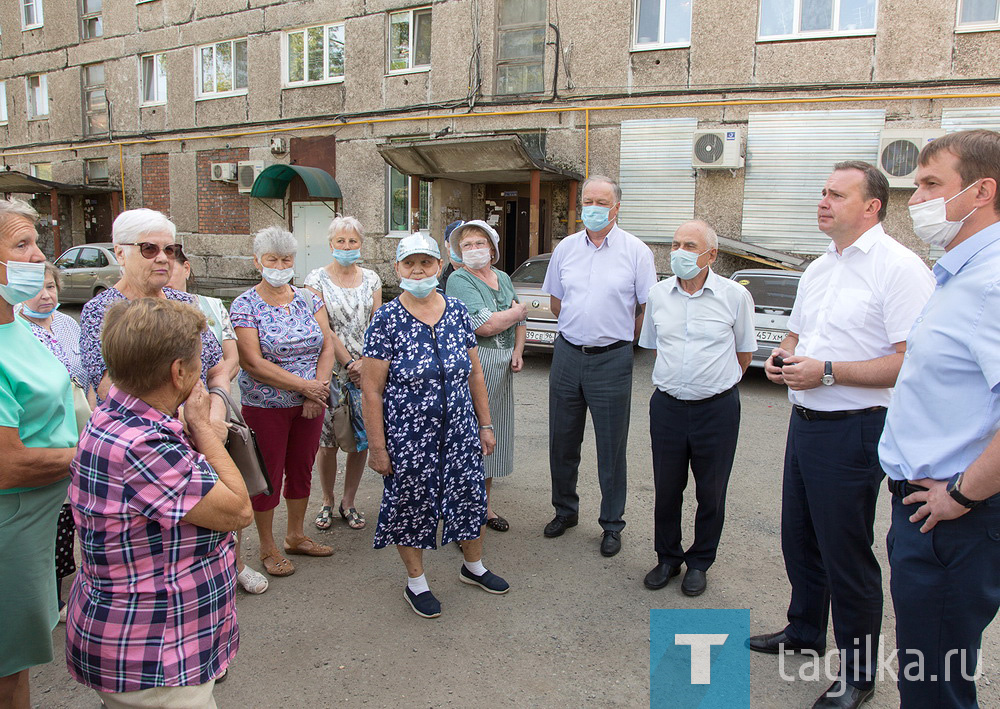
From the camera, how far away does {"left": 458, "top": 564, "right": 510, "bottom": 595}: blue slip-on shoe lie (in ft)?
11.8

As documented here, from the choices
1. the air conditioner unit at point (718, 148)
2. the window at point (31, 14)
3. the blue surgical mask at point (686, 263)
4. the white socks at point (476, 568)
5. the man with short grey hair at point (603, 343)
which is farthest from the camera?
the window at point (31, 14)

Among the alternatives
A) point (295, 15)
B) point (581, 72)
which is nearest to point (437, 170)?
point (581, 72)

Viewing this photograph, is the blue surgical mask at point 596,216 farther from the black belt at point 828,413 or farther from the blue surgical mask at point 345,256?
the black belt at point 828,413

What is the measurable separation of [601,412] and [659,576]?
39.4 inches

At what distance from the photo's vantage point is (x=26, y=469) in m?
2.04

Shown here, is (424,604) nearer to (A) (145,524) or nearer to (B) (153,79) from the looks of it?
(A) (145,524)

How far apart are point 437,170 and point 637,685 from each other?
1214cm

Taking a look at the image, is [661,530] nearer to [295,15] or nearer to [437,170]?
[437,170]

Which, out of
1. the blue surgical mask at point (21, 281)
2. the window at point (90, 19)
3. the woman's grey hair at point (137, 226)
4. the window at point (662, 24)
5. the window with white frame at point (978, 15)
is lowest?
the blue surgical mask at point (21, 281)

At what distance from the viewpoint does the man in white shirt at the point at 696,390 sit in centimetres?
351

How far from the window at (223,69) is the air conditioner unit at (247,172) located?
6.67 feet

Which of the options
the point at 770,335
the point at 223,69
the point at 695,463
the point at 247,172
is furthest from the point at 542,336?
the point at 223,69

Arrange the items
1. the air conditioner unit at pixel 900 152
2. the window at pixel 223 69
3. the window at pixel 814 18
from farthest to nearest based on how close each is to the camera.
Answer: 1. the window at pixel 223 69
2. the window at pixel 814 18
3. the air conditioner unit at pixel 900 152

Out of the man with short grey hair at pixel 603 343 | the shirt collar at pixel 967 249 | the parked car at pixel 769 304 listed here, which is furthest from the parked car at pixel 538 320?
the shirt collar at pixel 967 249
